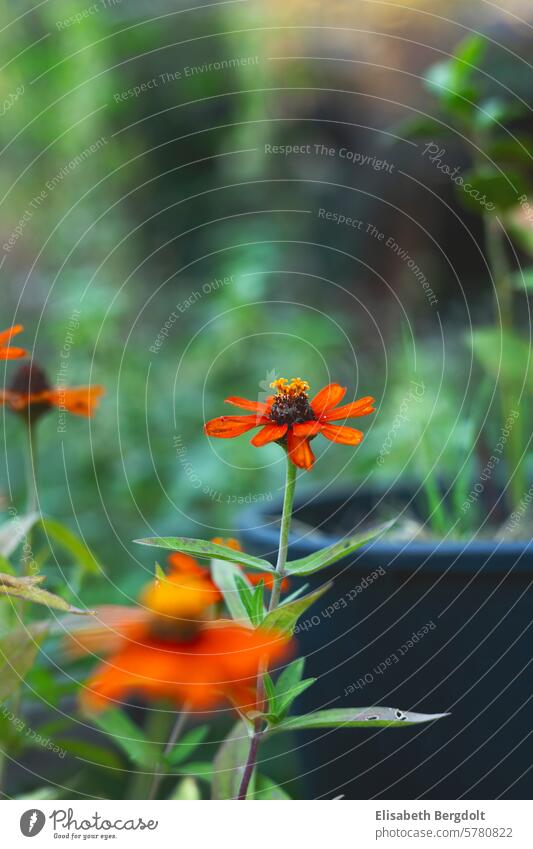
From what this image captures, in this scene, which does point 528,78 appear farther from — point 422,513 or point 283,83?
point 422,513

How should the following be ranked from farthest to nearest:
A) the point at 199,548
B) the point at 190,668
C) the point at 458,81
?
the point at 458,81
the point at 190,668
the point at 199,548

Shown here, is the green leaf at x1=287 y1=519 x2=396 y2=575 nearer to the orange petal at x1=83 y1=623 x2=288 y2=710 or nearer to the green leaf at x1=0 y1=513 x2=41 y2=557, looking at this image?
the orange petal at x1=83 y1=623 x2=288 y2=710

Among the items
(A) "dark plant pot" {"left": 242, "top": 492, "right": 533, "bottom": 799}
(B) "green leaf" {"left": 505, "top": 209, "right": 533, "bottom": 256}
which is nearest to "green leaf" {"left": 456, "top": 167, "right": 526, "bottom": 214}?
(B) "green leaf" {"left": 505, "top": 209, "right": 533, "bottom": 256}

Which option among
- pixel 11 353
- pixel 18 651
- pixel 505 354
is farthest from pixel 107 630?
pixel 505 354

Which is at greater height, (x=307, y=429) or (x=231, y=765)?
(x=307, y=429)

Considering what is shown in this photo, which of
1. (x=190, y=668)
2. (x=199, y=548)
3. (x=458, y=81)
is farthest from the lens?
(x=458, y=81)

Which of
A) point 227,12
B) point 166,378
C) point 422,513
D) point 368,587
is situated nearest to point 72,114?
point 227,12

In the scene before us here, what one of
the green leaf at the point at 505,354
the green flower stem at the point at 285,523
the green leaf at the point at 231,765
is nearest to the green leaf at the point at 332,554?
the green flower stem at the point at 285,523

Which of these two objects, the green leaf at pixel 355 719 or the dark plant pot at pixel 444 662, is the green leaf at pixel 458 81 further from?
the green leaf at pixel 355 719

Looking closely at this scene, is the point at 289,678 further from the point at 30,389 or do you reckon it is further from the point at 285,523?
the point at 30,389
